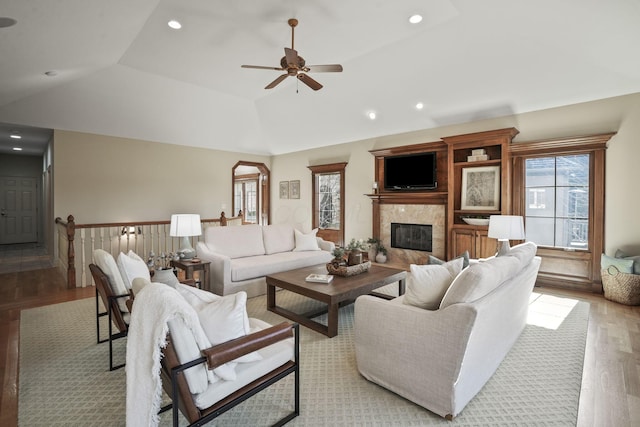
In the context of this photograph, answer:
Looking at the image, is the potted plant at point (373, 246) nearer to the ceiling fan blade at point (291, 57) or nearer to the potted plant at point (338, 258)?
the potted plant at point (338, 258)

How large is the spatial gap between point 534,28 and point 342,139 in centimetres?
422

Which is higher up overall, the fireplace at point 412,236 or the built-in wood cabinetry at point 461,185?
the built-in wood cabinetry at point 461,185

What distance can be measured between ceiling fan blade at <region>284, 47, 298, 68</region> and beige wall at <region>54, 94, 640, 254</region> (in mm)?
3340

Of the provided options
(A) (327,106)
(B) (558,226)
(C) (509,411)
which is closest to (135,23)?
(A) (327,106)

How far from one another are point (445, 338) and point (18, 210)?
12096 mm

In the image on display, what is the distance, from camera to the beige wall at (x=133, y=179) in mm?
6027

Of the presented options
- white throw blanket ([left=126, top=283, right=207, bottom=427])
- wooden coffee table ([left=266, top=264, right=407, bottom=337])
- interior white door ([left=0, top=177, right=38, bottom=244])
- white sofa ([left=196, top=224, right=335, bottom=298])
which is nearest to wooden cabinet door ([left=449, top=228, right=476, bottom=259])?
wooden coffee table ([left=266, top=264, right=407, bottom=337])

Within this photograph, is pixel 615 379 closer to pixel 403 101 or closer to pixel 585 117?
pixel 585 117

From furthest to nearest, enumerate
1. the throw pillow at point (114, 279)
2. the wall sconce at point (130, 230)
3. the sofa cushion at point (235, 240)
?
1. the wall sconce at point (130, 230)
2. the sofa cushion at point (235, 240)
3. the throw pillow at point (114, 279)

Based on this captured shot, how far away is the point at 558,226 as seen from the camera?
190 inches

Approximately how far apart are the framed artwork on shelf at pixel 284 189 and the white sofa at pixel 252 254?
11.0 feet

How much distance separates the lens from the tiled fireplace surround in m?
5.98

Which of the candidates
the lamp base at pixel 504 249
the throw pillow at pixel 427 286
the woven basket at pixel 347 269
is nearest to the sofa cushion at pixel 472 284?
the throw pillow at pixel 427 286

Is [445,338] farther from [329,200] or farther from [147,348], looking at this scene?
[329,200]
